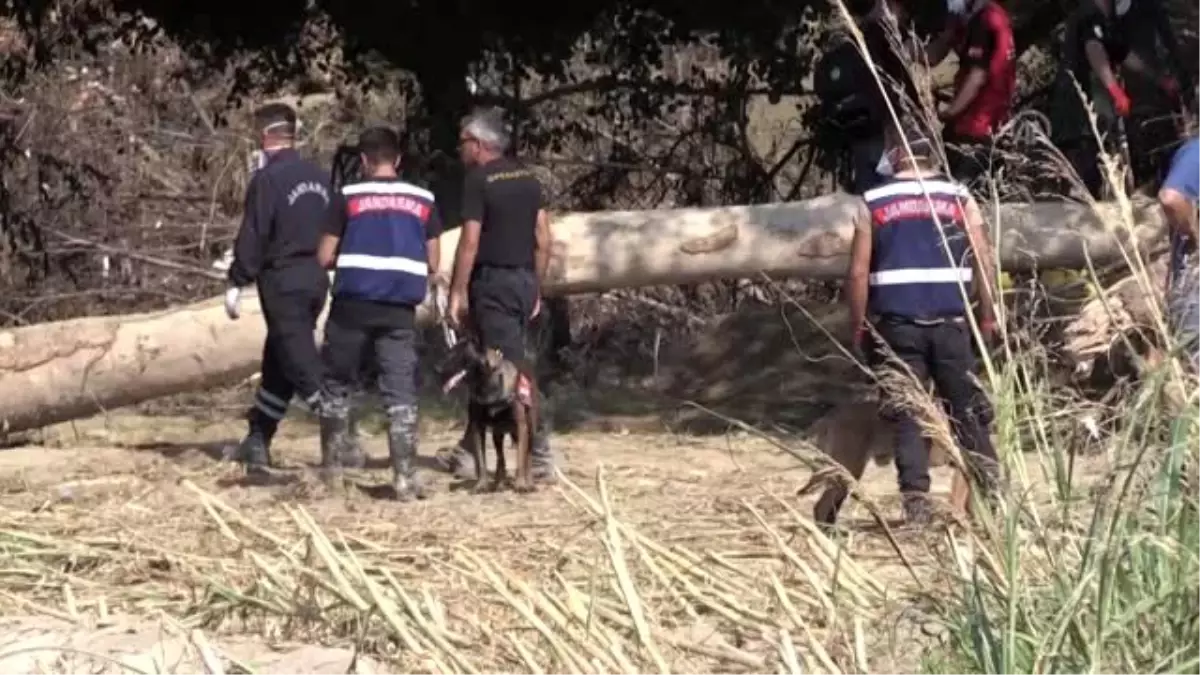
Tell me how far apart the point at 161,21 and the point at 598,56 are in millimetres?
2834

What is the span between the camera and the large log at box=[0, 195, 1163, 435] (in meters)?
12.0

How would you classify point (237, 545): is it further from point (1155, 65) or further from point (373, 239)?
point (1155, 65)

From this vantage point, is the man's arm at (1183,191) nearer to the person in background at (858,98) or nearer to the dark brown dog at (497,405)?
the dark brown dog at (497,405)

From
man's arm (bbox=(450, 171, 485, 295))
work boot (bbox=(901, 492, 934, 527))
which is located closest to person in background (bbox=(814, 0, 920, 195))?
man's arm (bbox=(450, 171, 485, 295))

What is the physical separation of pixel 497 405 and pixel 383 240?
905 millimetres

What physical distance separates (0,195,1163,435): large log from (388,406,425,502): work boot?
1.68 meters

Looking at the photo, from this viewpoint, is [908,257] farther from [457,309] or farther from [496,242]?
[457,309]

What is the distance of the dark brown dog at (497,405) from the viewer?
1056cm

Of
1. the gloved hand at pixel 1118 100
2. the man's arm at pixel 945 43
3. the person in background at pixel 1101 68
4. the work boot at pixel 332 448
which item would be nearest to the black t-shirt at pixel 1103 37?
the person in background at pixel 1101 68

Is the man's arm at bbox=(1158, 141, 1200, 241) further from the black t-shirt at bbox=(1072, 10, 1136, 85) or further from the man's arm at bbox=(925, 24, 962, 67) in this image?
the man's arm at bbox=(925, 24, 962, 67)

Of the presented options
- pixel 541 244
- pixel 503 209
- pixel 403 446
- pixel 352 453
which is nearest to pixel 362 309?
pixel 403 446

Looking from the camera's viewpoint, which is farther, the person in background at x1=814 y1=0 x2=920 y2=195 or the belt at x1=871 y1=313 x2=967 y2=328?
the person in background at x1=814 y1=0 x2=920 y2=195

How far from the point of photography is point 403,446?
1069 cm

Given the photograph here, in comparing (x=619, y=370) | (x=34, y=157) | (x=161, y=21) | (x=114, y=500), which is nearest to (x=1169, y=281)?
(x=114, y=500)
